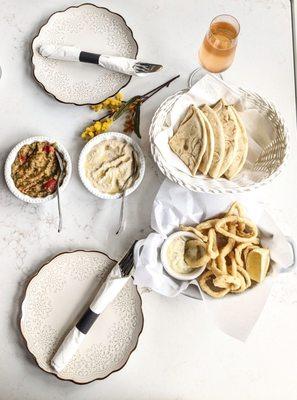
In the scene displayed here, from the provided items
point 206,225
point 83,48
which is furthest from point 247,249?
point 83,48

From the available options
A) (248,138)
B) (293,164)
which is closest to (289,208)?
(293,164)

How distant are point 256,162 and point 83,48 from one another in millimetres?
596

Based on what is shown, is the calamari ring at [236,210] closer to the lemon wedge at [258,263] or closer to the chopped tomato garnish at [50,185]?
the lemon wedge at [258,263]

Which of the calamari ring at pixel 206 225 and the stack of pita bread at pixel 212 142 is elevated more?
the stack of pita bread at pixel 212 142

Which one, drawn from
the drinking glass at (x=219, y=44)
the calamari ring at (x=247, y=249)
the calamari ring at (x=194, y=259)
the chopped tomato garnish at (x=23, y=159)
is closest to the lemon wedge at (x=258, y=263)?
the calamari ring at (x=247, y=249)

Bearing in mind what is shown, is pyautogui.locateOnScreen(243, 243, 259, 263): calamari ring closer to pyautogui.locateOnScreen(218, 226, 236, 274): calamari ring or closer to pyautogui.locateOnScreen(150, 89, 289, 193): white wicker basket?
pyautogui.locateOnScreen(218, 226, 236, 274): calamari ring

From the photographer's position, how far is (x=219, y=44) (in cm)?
152

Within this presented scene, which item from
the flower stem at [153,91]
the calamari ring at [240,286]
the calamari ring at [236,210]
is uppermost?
the flower stem at [153,91]

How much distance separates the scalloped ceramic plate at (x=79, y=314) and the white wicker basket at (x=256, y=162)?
0.96 feet

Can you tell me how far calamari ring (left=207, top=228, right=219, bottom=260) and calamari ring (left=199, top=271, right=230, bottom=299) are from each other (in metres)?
0.05

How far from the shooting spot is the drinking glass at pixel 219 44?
59.8 inches

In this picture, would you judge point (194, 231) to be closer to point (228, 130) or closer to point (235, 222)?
point (235, 222)

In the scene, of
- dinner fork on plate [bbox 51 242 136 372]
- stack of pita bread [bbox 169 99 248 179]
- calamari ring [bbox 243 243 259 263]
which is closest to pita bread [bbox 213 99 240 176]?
stack of pita bread [bbox 169 99 248 179]

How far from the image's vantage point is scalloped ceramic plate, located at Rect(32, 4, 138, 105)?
1606 millimetres
